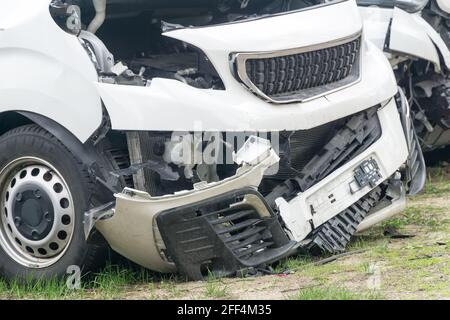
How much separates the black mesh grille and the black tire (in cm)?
111

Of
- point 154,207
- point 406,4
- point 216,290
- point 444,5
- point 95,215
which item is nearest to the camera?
point 216,290

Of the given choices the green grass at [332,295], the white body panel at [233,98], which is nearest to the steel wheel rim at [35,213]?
the white body panel at [233,98]

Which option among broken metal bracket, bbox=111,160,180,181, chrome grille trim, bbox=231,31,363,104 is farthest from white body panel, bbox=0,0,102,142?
chrome grille trim, bbox=231,31,363,104

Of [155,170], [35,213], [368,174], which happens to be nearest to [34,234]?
[35,213]

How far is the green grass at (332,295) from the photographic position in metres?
5.52

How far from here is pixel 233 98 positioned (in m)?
6.28

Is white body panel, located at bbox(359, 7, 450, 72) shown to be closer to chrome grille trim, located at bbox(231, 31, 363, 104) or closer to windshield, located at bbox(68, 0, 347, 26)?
windshield, located at bbox(68, 0, 347, 26)

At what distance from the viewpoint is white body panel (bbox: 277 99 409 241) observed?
6562 mm

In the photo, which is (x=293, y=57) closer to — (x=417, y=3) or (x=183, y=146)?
(x=183, y=146)

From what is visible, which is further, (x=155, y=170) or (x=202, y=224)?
(x=155, y=170)

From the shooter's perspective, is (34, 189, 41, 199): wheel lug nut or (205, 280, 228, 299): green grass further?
(34, 189, 41, 199): wheel lug nut

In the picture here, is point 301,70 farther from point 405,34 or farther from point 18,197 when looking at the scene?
point 405,34

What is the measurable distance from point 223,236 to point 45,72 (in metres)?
1.35
